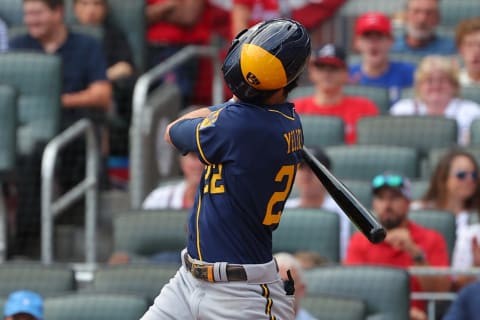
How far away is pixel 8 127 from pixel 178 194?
1.06 m

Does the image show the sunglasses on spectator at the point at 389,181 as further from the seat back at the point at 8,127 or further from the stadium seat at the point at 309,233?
the seat back at the point at 8,127

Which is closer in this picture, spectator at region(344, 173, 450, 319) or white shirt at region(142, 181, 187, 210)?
spectator at region(344, 173, 450, 319)

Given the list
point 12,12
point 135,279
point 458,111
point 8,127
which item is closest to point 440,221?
point 458,111

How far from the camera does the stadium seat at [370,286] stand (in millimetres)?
6242

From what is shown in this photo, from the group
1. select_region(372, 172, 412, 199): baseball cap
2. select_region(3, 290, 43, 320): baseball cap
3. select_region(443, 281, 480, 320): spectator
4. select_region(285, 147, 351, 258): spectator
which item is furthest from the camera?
select_region(285, 147, 351, 258): spectator

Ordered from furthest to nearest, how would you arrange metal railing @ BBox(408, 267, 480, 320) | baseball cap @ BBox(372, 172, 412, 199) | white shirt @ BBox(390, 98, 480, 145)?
1. white shirt @ BBox(390, 98, 480, 145)
2. baseball cap @ BBox(372, 172, 412, 199)
3. metal railing @ BBox(408, 267, 480, 320)

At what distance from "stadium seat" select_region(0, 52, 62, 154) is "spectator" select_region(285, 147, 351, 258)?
1613 millimetres

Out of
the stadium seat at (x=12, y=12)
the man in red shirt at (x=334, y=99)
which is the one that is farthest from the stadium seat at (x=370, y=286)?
the stadium seat at (x=12, y=12)

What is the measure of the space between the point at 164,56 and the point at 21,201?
189 cm

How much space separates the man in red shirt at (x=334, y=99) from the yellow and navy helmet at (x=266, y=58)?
13.3ft

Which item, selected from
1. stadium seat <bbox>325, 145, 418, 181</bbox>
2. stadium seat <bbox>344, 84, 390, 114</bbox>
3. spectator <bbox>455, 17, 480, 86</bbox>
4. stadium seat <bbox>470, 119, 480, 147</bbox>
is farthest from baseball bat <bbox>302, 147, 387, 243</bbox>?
spectator <bbox>455, 17, 480, 86</bbox>

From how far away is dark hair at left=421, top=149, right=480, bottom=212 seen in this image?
7.23 metres

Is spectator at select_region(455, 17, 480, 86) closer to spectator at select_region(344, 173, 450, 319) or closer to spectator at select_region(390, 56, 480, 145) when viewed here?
spectator at select_region(390, 56, 480, 145)

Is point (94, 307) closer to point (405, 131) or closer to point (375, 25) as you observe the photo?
point (405, 131)
